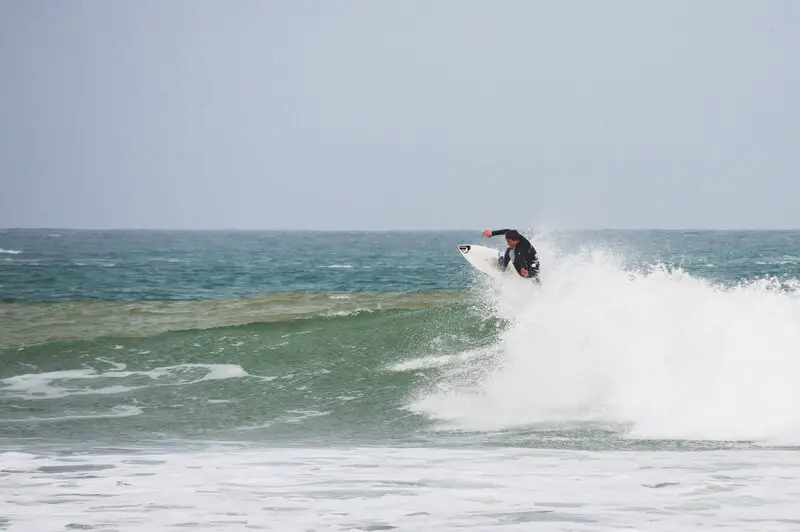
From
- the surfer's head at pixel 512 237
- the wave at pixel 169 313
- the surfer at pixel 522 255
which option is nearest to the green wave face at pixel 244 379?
the surfer at pixel 522 255

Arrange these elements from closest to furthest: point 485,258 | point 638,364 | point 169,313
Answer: point 638,364, point 485,258, point 169,313

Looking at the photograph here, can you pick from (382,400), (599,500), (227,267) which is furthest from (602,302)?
(227,267)

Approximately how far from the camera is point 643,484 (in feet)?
31.0

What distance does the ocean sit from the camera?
28.3 ft

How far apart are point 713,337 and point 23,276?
166 ft

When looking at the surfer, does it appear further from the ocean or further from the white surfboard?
the white surfboard

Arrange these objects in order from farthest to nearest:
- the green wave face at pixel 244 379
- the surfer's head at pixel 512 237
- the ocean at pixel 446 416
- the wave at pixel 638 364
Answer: the surfer's head at pixel 512 237 < the green wave face at pixel 244 379 < the wave at pixel 638 364 < the ocean at pixel 446 416

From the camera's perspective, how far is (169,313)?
1324 inches

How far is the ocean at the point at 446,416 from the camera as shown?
864 cm

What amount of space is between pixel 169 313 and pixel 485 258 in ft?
55.0

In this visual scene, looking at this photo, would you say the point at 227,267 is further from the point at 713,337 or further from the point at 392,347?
the point at 713,337

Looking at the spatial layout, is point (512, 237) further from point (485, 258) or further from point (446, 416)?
point (446, 416)

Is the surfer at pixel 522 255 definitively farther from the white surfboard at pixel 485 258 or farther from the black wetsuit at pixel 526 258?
the white surfboard at pixel 485 258

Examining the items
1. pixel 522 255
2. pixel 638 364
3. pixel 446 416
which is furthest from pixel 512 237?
pixel 446 416
